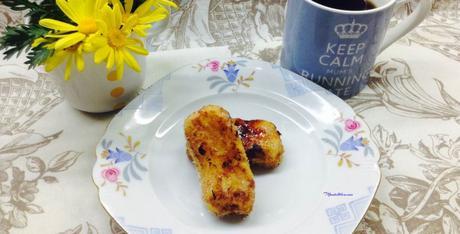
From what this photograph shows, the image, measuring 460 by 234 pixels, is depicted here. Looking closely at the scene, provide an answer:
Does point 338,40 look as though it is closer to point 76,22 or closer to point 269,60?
point 269,60

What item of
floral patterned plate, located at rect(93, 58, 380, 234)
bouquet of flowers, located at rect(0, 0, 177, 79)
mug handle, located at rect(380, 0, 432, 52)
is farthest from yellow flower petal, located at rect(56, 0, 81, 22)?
mug handle, located at rect(380, 0, 432, 52)

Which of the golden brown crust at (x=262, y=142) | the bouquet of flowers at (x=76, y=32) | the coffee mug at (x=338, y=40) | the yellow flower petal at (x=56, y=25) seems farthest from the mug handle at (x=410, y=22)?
the yellow flower petal at (x=56, y=25)

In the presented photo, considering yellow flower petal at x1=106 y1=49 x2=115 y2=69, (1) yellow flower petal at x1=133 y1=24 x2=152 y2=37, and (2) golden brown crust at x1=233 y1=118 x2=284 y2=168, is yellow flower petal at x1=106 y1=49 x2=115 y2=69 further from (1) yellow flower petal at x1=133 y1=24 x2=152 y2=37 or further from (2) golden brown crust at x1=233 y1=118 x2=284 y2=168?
(2) golden brown crust at x1=233 y1=118 x2=284 y2=168

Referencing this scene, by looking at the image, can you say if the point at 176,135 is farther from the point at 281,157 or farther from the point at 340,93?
the point at 340,93

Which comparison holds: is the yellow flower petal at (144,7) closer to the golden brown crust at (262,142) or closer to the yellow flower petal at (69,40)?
the yellow flower petal at (69,40)

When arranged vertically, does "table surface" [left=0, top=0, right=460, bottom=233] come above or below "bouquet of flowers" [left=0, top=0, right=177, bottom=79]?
below

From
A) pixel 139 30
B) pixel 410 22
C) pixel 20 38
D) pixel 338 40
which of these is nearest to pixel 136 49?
pixel 139 30
